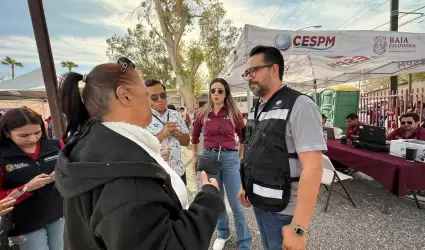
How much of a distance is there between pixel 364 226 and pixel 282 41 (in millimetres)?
2983

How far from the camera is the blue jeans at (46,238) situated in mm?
1853

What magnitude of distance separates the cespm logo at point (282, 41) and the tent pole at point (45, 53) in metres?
3.11

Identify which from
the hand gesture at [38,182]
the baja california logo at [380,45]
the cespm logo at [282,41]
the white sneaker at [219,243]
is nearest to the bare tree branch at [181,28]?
the cespm logo at [282,41]

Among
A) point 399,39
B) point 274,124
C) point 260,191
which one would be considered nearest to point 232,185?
point 260,191

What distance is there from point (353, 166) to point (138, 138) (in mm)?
4370

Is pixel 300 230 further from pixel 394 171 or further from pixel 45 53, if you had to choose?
pixel 394 171

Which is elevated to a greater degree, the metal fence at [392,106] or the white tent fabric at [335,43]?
the white tent fabric at [335,43]

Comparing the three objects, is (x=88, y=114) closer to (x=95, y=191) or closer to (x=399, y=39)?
(x=95, y=191)

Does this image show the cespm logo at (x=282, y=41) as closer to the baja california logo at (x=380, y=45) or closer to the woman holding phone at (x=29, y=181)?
the baja california logo at (x=380, y=45)

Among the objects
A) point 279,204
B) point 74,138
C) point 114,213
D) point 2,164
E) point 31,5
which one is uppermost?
point 31,5

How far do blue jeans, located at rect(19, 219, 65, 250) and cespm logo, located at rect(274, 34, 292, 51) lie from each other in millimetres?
3708

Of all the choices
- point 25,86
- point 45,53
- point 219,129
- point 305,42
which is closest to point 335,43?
point 305,42

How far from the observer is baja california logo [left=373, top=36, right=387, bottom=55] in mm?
4297

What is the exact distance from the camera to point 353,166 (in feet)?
13.9
